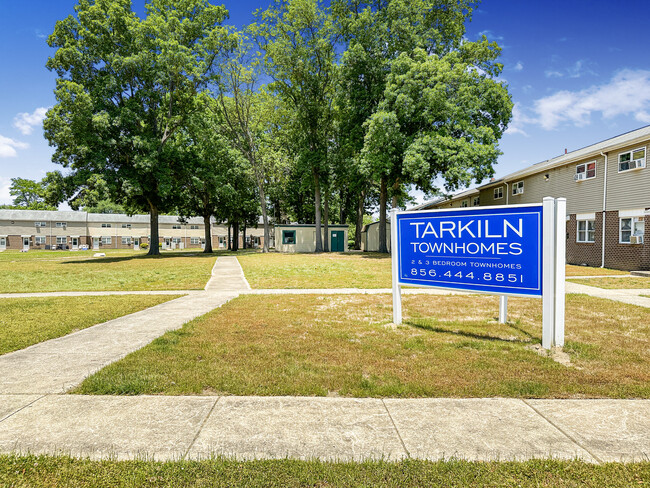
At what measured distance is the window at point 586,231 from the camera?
1943cm

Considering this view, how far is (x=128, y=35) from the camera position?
27.7 meters

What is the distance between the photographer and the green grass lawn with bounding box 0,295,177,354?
5.93 m

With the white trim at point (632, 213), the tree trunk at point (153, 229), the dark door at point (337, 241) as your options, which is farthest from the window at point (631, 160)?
the tree trunk at point (153, 229)

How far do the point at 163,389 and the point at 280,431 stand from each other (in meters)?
1.59

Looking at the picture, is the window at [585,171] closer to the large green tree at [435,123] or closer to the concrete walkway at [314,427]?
the large green tree at [435,123]

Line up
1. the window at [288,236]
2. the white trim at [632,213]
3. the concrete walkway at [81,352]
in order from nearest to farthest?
the concrete walkway at [81,352]
the white trim at [632,213]
the window at [288,236]

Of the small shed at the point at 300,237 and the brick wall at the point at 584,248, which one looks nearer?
the brick wall at the point at 584,248

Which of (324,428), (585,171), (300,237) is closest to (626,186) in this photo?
(585,171)

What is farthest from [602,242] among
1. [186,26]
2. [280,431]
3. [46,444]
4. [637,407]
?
[186,26]

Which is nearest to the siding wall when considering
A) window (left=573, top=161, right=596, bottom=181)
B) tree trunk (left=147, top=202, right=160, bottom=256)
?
window (left=573, top=161, right=596, bottom=181)

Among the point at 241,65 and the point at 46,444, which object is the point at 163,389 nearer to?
the point at 46,444

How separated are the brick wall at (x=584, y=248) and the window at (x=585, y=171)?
7.10 feet

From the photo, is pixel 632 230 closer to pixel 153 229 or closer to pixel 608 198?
pixel 608 198

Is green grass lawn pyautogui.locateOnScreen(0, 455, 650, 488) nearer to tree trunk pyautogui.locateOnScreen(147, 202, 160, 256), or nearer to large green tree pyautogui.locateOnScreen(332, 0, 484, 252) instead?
large green tree pyautogui.locateOnScreen(332, 0, 484, 252)
